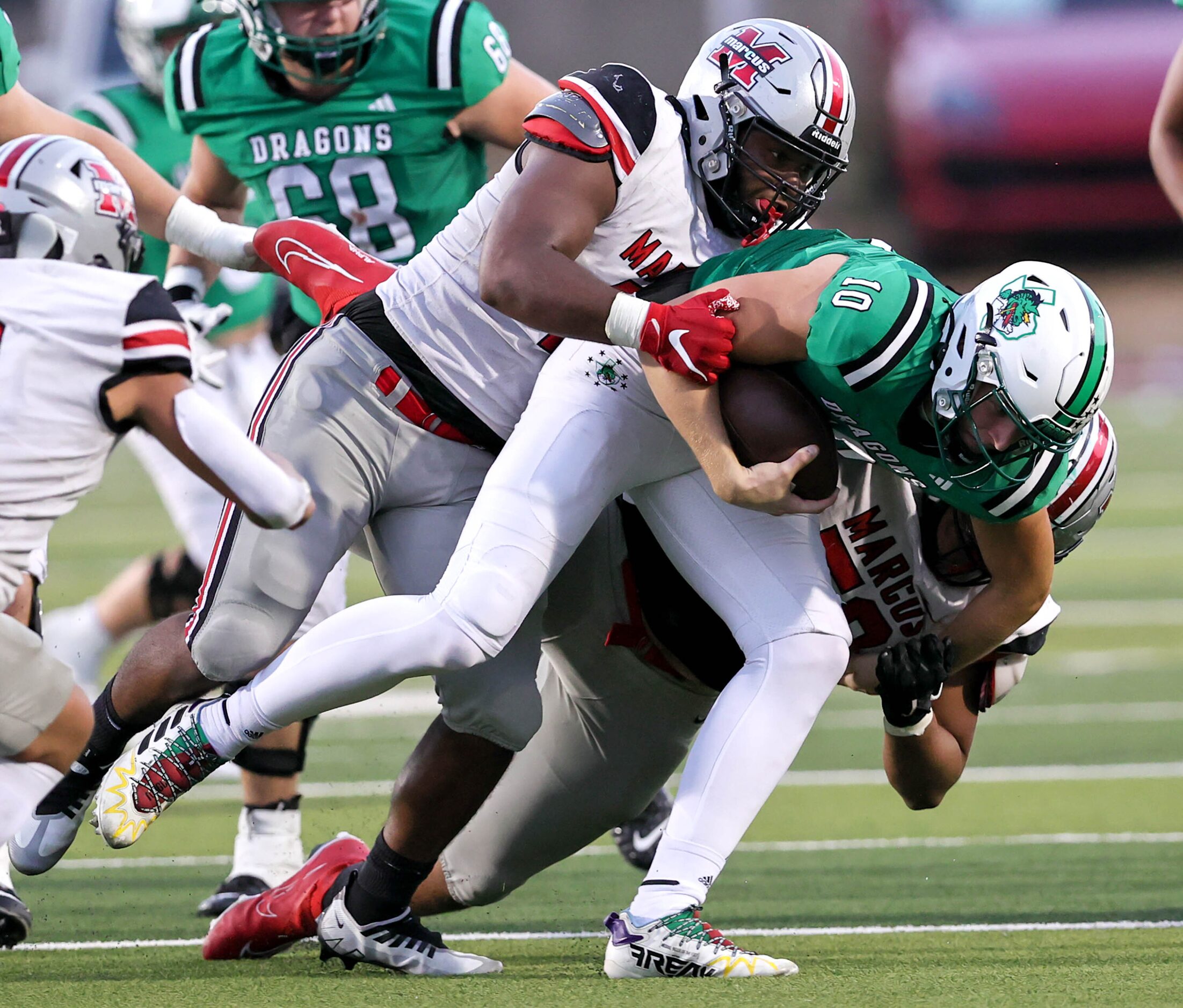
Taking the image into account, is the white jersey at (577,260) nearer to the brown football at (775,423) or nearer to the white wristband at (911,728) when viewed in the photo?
the brown football at (775,423)

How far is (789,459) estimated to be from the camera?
3.04 m

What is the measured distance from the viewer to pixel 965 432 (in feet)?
9.67

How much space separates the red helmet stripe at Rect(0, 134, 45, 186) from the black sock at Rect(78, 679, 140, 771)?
914mm

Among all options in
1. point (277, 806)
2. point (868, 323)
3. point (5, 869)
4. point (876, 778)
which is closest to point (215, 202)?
point (277, 806)

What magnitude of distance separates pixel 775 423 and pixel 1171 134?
5.10ft

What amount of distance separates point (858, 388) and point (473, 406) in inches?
27.5

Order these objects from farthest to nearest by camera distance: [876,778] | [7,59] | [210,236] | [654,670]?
1. [876,778]
2. [210,236]
3. [7,59]
4. [654,670]

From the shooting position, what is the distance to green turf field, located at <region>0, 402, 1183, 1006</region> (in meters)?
2.87

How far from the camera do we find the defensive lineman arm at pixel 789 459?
302cm

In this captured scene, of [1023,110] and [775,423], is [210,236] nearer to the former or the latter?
[775,423]

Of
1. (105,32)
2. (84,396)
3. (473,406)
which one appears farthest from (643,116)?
(105,32)

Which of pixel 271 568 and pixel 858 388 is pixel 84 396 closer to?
pixel 271 568

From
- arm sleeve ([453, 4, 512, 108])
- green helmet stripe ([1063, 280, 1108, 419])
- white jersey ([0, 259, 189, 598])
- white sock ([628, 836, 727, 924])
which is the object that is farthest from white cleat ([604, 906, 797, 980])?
arm sleeve ([453, 4, 512, 108])

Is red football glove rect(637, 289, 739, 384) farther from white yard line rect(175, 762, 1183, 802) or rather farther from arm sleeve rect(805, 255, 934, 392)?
white yard line rect(175, 762, 1183, 802)
